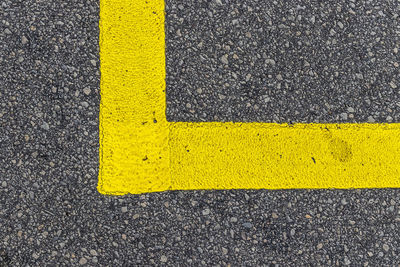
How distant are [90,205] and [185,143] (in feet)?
1.87

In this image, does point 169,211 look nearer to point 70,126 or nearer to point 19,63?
point 70,126

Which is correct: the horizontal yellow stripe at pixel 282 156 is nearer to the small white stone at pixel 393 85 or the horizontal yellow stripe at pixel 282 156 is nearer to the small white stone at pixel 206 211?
the small white stone at pixel 206 211

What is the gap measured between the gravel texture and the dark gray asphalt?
43 cm

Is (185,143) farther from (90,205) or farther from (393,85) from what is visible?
(393,85)

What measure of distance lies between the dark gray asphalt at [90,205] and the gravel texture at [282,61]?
1.42ft

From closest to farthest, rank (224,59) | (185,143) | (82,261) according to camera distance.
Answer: (82,261), (185,143), (224,59)

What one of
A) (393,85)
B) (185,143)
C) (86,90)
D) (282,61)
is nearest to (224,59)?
(282,61)

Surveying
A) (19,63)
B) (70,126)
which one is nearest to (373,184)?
(70,126)

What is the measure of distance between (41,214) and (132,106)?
27.5 inches

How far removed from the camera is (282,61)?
189 centimetres

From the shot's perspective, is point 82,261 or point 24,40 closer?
point 82,261

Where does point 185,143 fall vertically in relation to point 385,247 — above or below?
above

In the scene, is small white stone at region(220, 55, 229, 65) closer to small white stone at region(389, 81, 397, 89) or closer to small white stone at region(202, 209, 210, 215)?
small white stone at region(202, 209, 210, 215)

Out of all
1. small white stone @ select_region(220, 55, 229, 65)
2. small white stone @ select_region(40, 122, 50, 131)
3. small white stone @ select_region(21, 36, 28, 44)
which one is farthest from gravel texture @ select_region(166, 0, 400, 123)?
small white stone @ select_region(21, 36, 28, 44)
